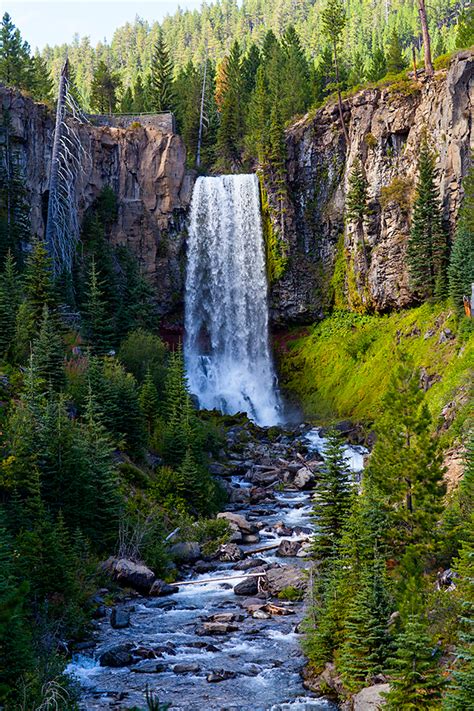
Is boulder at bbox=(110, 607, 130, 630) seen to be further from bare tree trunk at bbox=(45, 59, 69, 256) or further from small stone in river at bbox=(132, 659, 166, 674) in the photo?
bare tree trunk at bbox=(45, 59, 69, 256)

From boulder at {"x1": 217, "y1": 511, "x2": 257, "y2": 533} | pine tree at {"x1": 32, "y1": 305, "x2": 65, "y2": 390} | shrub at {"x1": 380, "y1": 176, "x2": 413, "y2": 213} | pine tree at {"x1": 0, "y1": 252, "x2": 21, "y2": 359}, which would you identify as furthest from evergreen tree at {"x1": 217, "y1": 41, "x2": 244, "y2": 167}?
boulder at {"x1": 217, "y1": 511, "x2": 257, "y2": 533}

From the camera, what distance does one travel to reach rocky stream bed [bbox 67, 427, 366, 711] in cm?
1788

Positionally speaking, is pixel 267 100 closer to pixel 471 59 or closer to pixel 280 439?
pixel 471 59

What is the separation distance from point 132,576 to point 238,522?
26.3 feet

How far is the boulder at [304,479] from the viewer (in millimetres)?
39688

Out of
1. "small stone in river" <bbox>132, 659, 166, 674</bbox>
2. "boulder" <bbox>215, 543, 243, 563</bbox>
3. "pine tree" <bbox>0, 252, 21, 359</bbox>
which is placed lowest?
"boulder" <bbox>215, 543, 243, 563</bbox>

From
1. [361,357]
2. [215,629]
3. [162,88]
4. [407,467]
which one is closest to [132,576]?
[215,629]

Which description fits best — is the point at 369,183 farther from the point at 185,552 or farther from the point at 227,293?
the point at 185,552

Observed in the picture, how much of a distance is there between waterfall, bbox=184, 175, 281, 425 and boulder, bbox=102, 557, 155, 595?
117 feet

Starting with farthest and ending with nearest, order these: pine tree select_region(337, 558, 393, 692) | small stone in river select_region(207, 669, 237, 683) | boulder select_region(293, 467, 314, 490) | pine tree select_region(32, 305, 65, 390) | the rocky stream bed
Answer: boulder select_region(293, 467, 314, 490) → pine tree select_region(32, 305, 65, 390) → small stone in river select_region(207, 669, 237, 683) → the rocky stream bed → pine tree select_region(337, 558, 393, 692)

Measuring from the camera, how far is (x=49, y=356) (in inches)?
1270

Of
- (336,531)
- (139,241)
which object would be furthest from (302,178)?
(336,531)

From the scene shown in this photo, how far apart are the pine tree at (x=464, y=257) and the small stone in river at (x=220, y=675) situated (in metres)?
32.0

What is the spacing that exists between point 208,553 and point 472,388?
13656 mm
